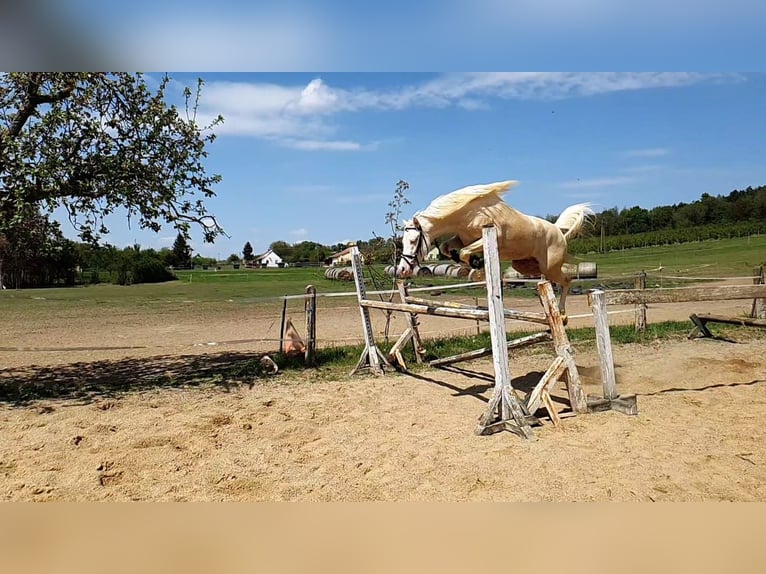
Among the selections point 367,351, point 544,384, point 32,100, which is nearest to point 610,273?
point 367,351

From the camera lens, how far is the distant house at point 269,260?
128 feet

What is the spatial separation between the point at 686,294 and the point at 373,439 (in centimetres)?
343

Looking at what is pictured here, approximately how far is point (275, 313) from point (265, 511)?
46.6 feet

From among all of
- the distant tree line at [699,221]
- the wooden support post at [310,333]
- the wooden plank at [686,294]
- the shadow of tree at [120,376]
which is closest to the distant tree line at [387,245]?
the distant tree line at [699,221]

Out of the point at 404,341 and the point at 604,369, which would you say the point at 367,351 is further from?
the point at 604,369

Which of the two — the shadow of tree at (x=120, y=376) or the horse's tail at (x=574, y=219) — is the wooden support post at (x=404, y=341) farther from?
the horse's tail at (x=574, y=219)

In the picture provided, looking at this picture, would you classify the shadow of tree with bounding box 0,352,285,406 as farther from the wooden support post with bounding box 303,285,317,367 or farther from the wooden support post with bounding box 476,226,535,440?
the wooden support post with bounding box 476,226,535,440

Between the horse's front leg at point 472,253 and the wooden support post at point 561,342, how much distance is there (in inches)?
24.1

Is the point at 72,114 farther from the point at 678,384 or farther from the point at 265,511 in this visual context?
the point at 678,384

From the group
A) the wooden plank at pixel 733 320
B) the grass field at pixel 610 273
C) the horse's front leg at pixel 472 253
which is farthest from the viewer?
the grass field at pixel 610 273

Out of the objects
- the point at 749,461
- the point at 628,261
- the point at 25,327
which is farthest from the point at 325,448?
the point at 628,261

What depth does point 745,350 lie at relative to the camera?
25.2ft

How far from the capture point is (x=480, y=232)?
Answer: 461 centimetres

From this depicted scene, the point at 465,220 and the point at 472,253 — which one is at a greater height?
the point at 465,220
